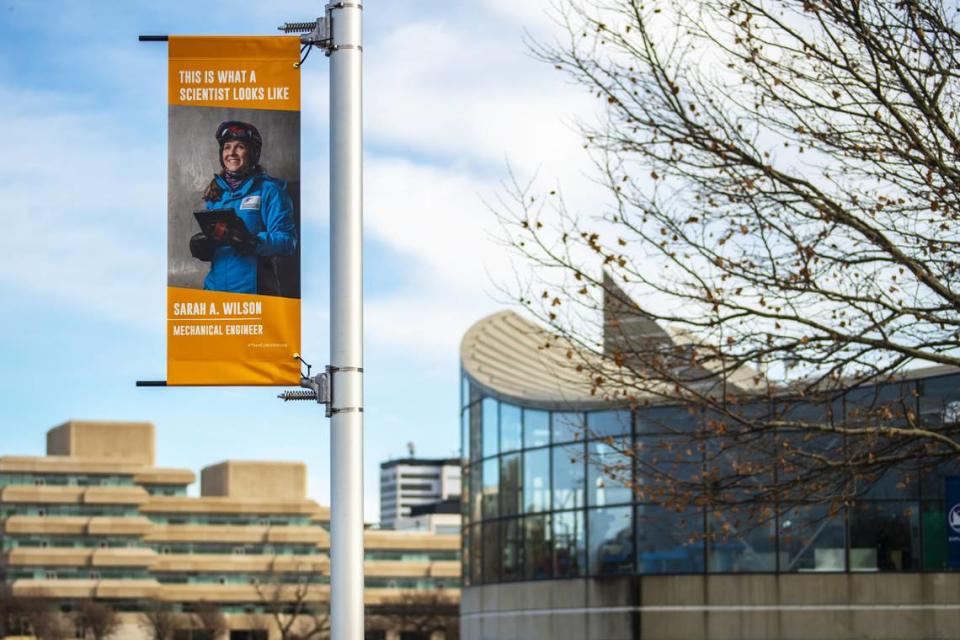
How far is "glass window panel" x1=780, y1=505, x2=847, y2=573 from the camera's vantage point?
34.1 m

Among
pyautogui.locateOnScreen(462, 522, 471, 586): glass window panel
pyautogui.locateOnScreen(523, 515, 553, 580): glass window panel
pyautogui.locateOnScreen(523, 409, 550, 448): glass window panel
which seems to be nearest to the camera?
pyautogui.locateOnScreen(523, 515, 553, 580): glass window panel

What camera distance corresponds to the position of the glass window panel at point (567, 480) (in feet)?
125

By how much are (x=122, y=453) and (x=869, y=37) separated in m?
122

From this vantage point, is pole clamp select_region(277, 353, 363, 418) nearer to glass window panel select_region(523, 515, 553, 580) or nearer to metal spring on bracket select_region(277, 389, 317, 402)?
metal spring on bracket select_region(277, 389, 317, 402)

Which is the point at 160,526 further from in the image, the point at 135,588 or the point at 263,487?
the point at 263,487

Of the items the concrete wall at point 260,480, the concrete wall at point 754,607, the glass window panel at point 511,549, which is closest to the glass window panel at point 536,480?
the glass window panel at point 511,549

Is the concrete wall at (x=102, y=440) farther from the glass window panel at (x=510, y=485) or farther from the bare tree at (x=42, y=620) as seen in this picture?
the glass window panel at (x=510, y=485)

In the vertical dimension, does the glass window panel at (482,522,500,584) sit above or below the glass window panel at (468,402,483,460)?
below

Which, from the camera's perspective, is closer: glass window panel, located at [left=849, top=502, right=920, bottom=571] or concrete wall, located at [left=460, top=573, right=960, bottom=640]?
concrete wall, located at [left=460, top=573, right=960, bottom=640]

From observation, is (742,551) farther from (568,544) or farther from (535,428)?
(535,428)

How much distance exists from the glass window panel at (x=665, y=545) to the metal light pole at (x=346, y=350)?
1065 inches

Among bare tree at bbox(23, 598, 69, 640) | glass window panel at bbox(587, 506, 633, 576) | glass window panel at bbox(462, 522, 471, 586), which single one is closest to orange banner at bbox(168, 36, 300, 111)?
glass window panel at bbox(587, 506, 633, 576)

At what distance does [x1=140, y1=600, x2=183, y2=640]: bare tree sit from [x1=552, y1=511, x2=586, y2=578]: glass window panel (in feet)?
243

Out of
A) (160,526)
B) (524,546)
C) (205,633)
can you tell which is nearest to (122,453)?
(160,526)
